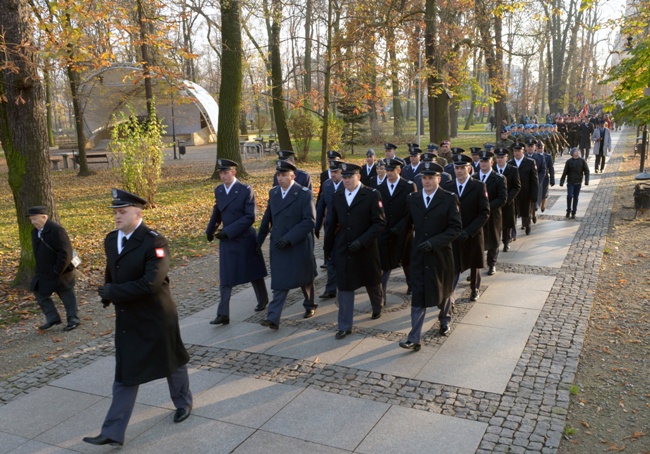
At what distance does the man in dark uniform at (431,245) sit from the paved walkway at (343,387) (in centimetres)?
57

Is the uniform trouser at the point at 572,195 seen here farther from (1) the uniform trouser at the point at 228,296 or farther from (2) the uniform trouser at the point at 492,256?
(1) the uniform trouser at the point at 228,296

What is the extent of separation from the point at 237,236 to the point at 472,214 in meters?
3.12

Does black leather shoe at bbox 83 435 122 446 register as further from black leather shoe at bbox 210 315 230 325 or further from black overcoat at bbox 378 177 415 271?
black overcoat at bbox 378 177 415 271

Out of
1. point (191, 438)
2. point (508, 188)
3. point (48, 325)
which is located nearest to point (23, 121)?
point (48, 325)

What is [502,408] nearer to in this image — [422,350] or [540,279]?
[422,350]

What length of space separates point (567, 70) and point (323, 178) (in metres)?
54.9

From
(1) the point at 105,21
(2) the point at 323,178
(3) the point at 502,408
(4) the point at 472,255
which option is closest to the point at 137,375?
(3) the point at 502,408

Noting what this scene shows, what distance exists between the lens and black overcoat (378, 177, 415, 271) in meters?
7.64

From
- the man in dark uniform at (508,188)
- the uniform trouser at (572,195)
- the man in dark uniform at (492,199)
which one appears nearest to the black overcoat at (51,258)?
the man in dark uniform at (492,199)

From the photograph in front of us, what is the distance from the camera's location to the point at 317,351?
638 cm

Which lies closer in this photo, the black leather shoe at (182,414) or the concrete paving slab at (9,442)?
the concrete paving slab at (9,442)

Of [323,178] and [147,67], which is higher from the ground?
[147,67]

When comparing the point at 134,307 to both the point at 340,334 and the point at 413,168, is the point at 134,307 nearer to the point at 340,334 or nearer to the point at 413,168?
the point at 340,334

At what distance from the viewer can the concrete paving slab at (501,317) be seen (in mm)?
6956
